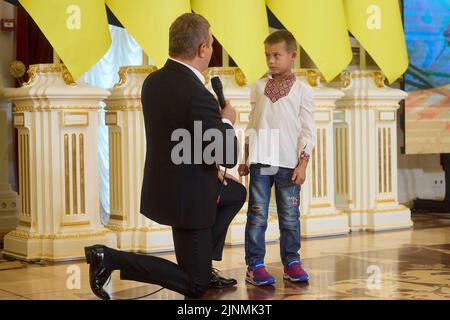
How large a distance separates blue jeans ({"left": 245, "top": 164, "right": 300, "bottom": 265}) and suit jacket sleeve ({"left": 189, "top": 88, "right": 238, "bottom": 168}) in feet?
2.41

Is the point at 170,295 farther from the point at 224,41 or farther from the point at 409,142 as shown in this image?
the point at 409,142

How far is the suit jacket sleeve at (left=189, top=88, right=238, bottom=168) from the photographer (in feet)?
11.8

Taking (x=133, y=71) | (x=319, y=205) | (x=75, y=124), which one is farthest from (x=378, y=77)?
(x=75, y=124)

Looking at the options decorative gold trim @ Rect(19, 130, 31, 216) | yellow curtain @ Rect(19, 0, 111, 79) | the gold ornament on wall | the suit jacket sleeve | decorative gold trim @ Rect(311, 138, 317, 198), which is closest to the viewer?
the suit jacket sleeve

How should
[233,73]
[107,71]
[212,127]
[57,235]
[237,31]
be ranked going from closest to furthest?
[212,127], [57,235], [237,31], [233,73], [107,71]

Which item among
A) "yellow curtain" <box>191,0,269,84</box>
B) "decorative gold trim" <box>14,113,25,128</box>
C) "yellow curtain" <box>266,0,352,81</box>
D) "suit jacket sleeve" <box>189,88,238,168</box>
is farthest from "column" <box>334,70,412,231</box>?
"suit jacket sleeve" <box>189,88,238,168</box>

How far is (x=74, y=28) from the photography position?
5211mm

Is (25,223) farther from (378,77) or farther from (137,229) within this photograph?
(378,77)

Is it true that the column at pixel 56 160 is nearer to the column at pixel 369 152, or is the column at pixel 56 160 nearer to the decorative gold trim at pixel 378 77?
the column at pixel 369 152

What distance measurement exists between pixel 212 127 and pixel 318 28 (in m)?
2.66

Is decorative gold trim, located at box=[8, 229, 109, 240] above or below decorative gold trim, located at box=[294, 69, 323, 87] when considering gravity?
below

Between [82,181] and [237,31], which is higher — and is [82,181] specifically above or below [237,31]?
below

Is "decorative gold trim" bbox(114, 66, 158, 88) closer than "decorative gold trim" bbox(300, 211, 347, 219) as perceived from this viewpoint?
Yes

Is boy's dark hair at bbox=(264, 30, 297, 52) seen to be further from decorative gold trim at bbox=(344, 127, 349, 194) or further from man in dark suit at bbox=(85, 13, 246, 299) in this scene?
decorative gold trim at bbox=(344, 127, 349, 194)
